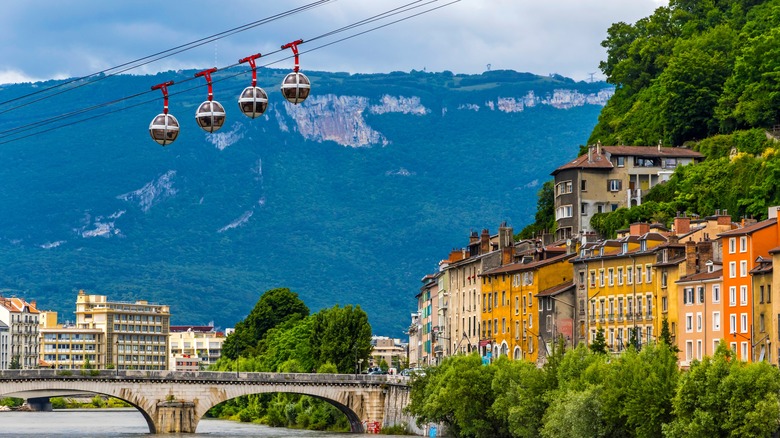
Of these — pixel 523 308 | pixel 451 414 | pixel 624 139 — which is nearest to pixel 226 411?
pixel 624 139

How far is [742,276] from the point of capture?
88.6m

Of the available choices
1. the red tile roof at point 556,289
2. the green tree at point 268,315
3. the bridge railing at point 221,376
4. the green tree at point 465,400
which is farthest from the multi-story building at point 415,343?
the green tree at point 465,400

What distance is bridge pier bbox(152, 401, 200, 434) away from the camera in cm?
13225

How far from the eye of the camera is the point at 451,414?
102312mm

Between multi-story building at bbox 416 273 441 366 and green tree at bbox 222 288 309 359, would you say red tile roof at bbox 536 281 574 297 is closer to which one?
multi-story building at bbox 416 273 441 366

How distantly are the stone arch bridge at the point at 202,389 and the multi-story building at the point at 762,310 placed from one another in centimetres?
4746

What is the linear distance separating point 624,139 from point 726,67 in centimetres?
1429

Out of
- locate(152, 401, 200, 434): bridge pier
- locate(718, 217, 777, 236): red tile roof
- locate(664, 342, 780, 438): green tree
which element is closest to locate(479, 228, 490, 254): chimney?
locate(152, 401, 200, 434): bridge pier

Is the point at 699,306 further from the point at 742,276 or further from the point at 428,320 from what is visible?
the point at 428,320

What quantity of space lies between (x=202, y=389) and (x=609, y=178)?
125 feet

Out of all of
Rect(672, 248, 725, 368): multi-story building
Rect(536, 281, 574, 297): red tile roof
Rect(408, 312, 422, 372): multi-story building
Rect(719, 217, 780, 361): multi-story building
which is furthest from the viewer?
Rect(408, 312, 422, 372): multi-story building

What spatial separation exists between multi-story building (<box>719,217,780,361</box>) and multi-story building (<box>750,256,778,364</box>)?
45 cm

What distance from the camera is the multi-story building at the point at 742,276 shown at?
8762 centimetres

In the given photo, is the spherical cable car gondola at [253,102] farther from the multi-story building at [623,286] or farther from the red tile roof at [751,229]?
the multi-story building at [623,286]
